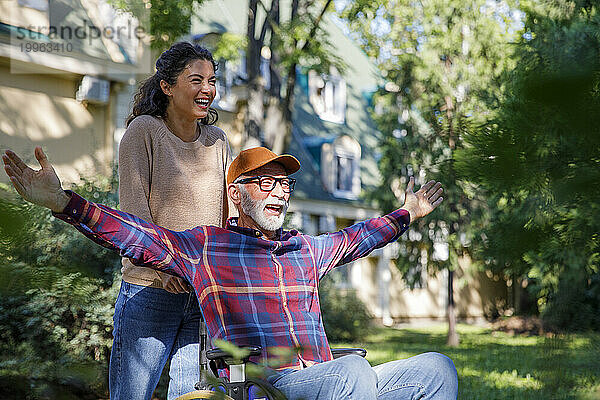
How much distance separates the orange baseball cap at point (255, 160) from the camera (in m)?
2.50

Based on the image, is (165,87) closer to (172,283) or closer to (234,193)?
(234,193)

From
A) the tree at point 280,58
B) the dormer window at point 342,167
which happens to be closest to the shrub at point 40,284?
the tree at point 280,58

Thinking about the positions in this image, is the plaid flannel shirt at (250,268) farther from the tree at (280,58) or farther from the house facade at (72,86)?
the tree at (280,58)

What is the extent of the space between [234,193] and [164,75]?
0.47 meters

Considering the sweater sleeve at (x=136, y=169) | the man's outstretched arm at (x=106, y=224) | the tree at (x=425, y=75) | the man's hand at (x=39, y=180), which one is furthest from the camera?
the tree at (x=425, y=75)

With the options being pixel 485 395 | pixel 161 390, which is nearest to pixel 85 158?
pixel 161 390

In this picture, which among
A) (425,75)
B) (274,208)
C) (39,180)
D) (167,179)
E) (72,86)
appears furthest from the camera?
(425,75)

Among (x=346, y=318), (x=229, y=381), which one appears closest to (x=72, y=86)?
(x=346, y=318)

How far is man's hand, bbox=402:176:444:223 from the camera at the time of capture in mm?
2619

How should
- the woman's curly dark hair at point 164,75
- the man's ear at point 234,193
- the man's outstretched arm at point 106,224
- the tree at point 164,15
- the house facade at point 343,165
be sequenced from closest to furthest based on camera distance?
1. the man's outstretched arm at point 106,224
2. the woman's curly dark hair at point 164,75
3. the man's ear at point 234,193
4. the tree at point 164,15
5. the house facade at point 343,165

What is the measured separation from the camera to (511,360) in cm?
462

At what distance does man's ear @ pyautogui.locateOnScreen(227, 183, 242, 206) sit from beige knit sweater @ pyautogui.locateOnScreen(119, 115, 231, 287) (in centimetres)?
3

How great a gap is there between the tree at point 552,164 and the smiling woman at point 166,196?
1.82 metres

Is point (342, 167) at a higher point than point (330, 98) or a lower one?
lower
